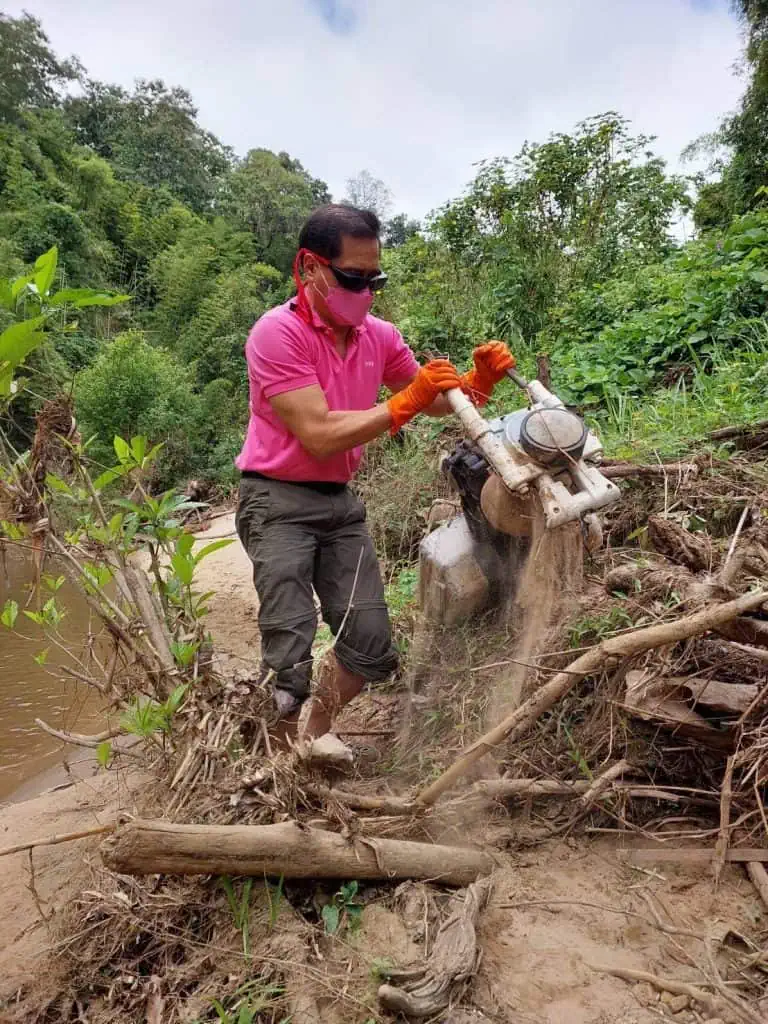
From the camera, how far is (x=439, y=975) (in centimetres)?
130

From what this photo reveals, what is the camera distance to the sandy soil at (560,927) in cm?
133

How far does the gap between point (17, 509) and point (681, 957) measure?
1.97 metres

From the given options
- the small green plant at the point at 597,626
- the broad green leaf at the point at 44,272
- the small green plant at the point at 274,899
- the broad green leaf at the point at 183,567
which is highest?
the broad green leaf at the point at 44,272

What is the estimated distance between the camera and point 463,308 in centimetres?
750

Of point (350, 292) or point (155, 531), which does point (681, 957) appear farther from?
point (350, 292)

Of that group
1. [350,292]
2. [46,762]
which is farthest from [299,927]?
[46,762]

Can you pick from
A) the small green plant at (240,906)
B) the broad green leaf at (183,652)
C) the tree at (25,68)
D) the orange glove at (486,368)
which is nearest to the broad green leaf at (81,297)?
the broad green leaf at (183,652)

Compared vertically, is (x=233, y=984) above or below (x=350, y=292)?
below

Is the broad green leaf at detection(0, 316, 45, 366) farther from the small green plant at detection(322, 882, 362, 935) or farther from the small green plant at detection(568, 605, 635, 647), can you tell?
the small green plant at detection(568, 605, 635, 647)

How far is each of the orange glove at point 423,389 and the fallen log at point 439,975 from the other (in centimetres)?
135

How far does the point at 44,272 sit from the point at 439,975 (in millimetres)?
1842

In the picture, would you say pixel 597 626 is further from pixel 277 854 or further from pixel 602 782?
pixel 277 854

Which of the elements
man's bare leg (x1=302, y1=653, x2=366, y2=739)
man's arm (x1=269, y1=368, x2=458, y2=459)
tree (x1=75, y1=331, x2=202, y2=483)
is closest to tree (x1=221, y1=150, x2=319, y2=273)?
tree (x1=75, y1=331, x2=202, y2=483)

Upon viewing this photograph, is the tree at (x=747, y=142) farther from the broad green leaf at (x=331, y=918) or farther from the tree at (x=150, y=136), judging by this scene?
the tree at (x=150, y=136)
